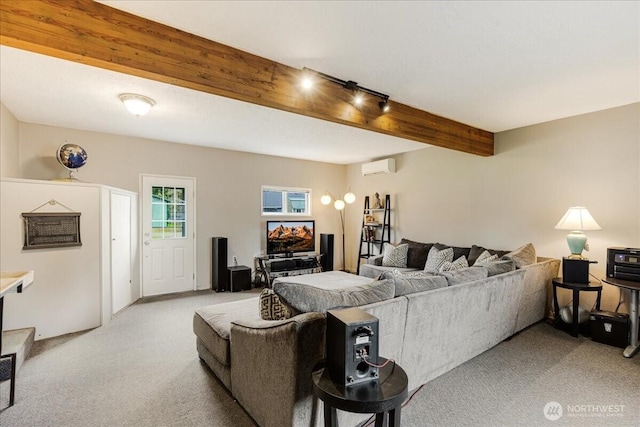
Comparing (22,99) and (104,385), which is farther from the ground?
(22,99)

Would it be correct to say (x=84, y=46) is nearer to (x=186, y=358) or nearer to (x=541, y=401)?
(x=186, y=358)

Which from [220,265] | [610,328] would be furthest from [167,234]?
[610,328]

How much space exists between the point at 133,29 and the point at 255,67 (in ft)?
2.66

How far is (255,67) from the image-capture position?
2.34 meters

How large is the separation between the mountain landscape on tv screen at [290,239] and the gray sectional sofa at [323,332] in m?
2.86

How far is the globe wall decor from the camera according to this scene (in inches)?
150

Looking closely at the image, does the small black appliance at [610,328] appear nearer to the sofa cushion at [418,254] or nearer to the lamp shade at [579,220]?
the lamp shade at [579,220]

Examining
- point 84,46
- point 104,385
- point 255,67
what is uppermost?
point 255,67

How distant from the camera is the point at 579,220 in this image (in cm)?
336

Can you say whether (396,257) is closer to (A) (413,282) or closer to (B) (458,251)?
(B) (458,251)

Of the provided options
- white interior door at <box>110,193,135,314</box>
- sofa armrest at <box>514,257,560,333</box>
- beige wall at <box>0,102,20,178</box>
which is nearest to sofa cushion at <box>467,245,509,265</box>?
sofa armrest at <box>514,257,560,333</box>

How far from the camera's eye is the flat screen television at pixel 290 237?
5879 millimetres

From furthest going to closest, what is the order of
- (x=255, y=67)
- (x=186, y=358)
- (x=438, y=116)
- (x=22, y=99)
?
(x=438, y=116)
(x=22, y=99)
(x=186, y=358)
(x=255, y=67)

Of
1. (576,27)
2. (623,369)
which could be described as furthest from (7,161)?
(623,369)
